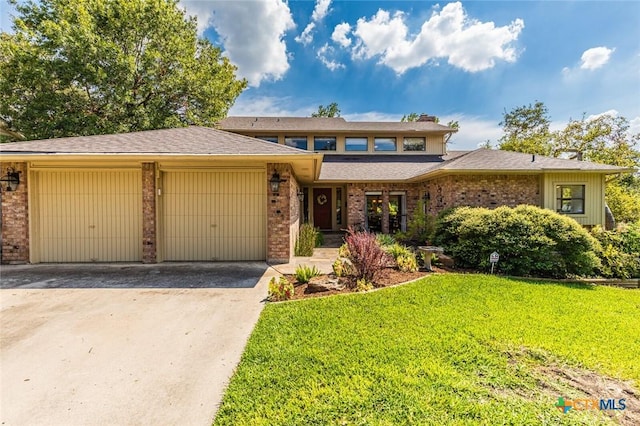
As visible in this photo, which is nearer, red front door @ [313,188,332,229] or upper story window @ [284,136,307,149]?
red front door @ [313,188,332,229]

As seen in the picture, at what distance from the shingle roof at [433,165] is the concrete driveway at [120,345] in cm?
824

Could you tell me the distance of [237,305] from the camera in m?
4.46

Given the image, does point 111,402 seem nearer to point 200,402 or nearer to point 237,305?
point 200,402

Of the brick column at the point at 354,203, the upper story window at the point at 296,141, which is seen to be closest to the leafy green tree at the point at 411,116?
the upper story window at the point at 296,141

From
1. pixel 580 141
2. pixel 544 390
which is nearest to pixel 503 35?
pixel 544 390

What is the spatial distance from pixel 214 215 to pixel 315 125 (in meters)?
11.4

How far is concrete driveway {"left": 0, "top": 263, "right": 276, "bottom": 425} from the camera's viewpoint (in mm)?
2264

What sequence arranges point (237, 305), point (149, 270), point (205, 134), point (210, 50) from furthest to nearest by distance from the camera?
1. point (210, 50)
2. point (205, 134)
3. point (149, 270)
4. point (237, 305)

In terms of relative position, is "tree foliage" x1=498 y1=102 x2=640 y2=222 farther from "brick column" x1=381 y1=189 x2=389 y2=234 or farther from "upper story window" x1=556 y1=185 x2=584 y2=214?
"brick column" x1=381 y1=189 x2=389 y2=234

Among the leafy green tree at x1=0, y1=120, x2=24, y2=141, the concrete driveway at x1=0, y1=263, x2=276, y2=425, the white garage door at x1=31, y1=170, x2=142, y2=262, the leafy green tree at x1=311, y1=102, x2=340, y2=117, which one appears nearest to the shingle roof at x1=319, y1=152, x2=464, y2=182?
the white garage door at x1=31, y1=170, x2=142, y2=262

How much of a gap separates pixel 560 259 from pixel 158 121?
687 inches

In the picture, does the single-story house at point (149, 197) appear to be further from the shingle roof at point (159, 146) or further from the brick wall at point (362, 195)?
the brick wall at point (362, 195)

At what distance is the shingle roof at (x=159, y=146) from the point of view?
21.0 ft

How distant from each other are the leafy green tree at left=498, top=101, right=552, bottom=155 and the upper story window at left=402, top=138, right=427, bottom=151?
10.1 m
